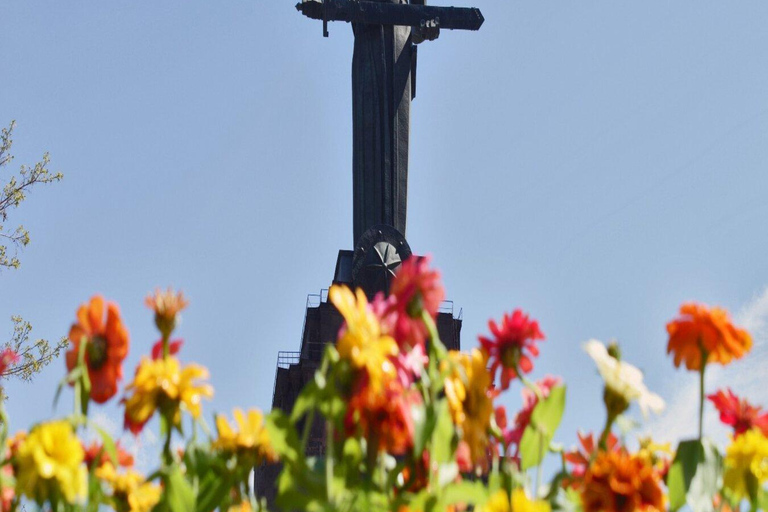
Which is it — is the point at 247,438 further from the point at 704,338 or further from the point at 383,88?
the point at 383,88

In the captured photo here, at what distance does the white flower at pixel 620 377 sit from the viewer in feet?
6.33

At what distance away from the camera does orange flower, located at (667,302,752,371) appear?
191 centimetres

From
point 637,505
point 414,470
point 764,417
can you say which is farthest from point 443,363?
point 764,417

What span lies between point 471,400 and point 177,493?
1.50 ft

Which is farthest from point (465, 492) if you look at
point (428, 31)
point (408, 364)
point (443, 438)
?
point (428, 31)

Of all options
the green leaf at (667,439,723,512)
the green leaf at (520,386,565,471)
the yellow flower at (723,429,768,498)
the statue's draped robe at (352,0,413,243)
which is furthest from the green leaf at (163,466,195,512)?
the statue's draped robe at (352,0,413,243)

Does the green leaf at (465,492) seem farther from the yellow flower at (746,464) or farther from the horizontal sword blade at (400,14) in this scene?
the horizontal sword blade at (400,14)

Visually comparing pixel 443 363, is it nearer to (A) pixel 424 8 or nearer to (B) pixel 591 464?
(B) pixel 591 464

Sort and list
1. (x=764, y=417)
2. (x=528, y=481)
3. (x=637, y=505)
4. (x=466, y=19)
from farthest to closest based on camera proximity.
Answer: (x=466, y=19)
(x=764, y=417)
(x=528, y=481)
(x=637, y=505)

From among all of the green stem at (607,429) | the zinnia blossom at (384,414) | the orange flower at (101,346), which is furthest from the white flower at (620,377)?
the orange flower at (101,346)

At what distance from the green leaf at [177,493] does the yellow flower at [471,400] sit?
40 centimetres

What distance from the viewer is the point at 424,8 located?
1453cm

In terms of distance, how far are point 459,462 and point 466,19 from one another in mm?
12784

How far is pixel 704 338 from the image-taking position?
6.33 ft
